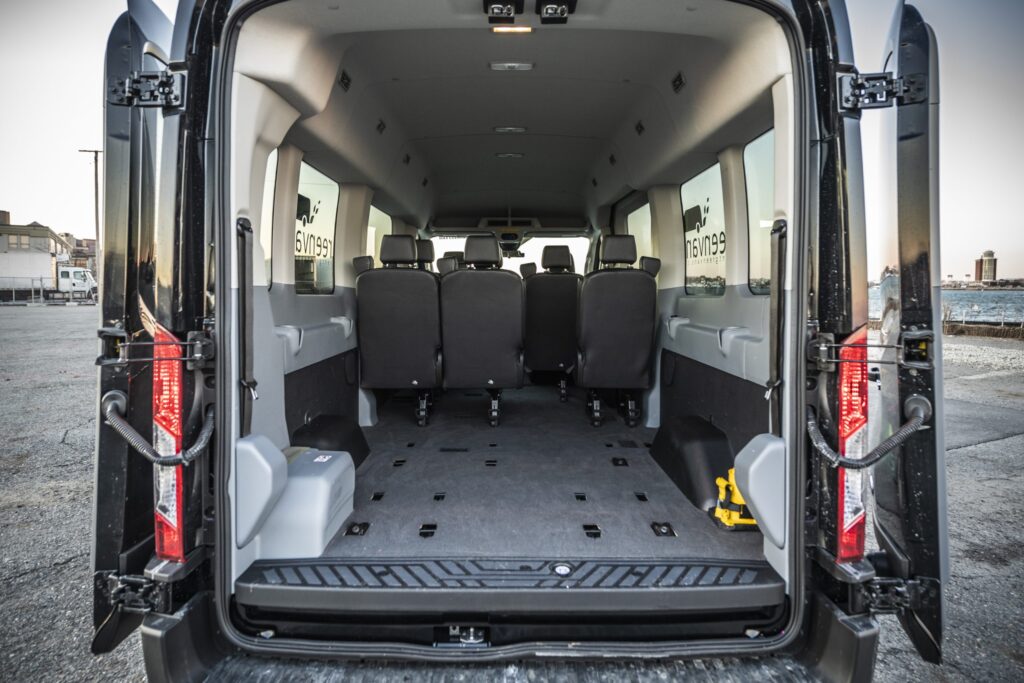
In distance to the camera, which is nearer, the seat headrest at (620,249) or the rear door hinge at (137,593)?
the rear door hinge at (137,593)

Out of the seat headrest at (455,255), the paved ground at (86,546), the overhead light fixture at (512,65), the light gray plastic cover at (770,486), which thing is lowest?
the paved ground at (86,546)

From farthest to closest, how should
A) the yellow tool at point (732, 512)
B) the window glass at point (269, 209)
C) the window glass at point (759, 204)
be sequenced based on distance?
the window glass at point (269, 209) < the window glass at point (759, 204) < the yellow tool at point (732, 512)

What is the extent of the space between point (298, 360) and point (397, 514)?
100 cm

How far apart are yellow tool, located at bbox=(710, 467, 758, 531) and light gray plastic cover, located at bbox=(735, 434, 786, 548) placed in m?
0.44

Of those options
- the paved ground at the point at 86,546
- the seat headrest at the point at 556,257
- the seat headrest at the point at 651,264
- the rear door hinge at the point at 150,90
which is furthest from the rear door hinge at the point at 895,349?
the seat headrest at the point at 556,257

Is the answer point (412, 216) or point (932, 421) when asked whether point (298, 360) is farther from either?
point (412, 216)

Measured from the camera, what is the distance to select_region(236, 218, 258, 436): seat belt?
1754 millimetres

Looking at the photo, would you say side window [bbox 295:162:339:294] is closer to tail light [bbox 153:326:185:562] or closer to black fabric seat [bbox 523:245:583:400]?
black fabric seat [bbox 523:245:583:400]

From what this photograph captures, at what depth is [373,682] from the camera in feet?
5.28

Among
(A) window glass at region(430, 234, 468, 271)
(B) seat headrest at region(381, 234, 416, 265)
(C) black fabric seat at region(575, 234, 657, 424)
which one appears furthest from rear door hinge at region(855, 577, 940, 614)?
(A) window glass at region(430, 234, 468, 271)

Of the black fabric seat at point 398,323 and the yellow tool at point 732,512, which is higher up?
the black fabric seat at point 398,323

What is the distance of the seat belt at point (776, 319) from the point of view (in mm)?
1745

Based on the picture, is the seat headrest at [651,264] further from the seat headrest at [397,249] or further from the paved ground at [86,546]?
the paved ground at [86,546]

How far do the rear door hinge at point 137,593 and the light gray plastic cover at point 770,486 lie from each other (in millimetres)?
1752
